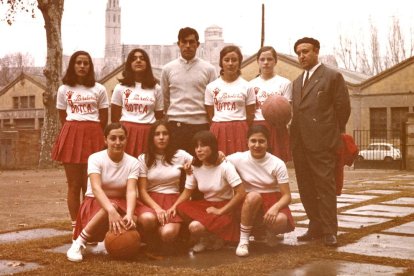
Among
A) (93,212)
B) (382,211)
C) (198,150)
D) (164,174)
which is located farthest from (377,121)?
(93,212)

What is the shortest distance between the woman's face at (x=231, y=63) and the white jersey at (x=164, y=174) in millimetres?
954

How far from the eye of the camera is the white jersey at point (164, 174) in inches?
232

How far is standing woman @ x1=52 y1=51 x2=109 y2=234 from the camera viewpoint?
6270 millimetres

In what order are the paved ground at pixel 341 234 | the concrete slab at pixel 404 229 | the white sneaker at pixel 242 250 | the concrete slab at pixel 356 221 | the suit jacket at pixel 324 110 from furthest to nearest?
the concrete slab at pixel 356 221, the concrete slab at pixel 404 229, the suit jacket at pixel 324 110, the white sneaker at pixel 242 250, the paved ground at pixel 341 234

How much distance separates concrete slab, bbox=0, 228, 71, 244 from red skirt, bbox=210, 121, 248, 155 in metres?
1.96

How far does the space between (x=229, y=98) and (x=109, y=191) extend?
1.46 metres

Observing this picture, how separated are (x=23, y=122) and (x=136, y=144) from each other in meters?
44.8

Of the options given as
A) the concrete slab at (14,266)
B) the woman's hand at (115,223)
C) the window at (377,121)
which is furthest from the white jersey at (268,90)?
the window at (377,121)

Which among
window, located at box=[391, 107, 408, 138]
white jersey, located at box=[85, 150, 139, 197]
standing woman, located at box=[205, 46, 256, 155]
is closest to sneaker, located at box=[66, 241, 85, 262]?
white jersey, located at box=[85, 150, 139, 197]

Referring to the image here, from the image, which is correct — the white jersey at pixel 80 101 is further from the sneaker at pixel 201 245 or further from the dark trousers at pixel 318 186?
the dark trousers at pixel 318 186

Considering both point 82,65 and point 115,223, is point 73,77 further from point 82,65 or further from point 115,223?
point 115,223

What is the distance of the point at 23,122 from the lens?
49000mm

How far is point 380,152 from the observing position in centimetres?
3278

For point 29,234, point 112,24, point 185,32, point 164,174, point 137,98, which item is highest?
point 112,24
